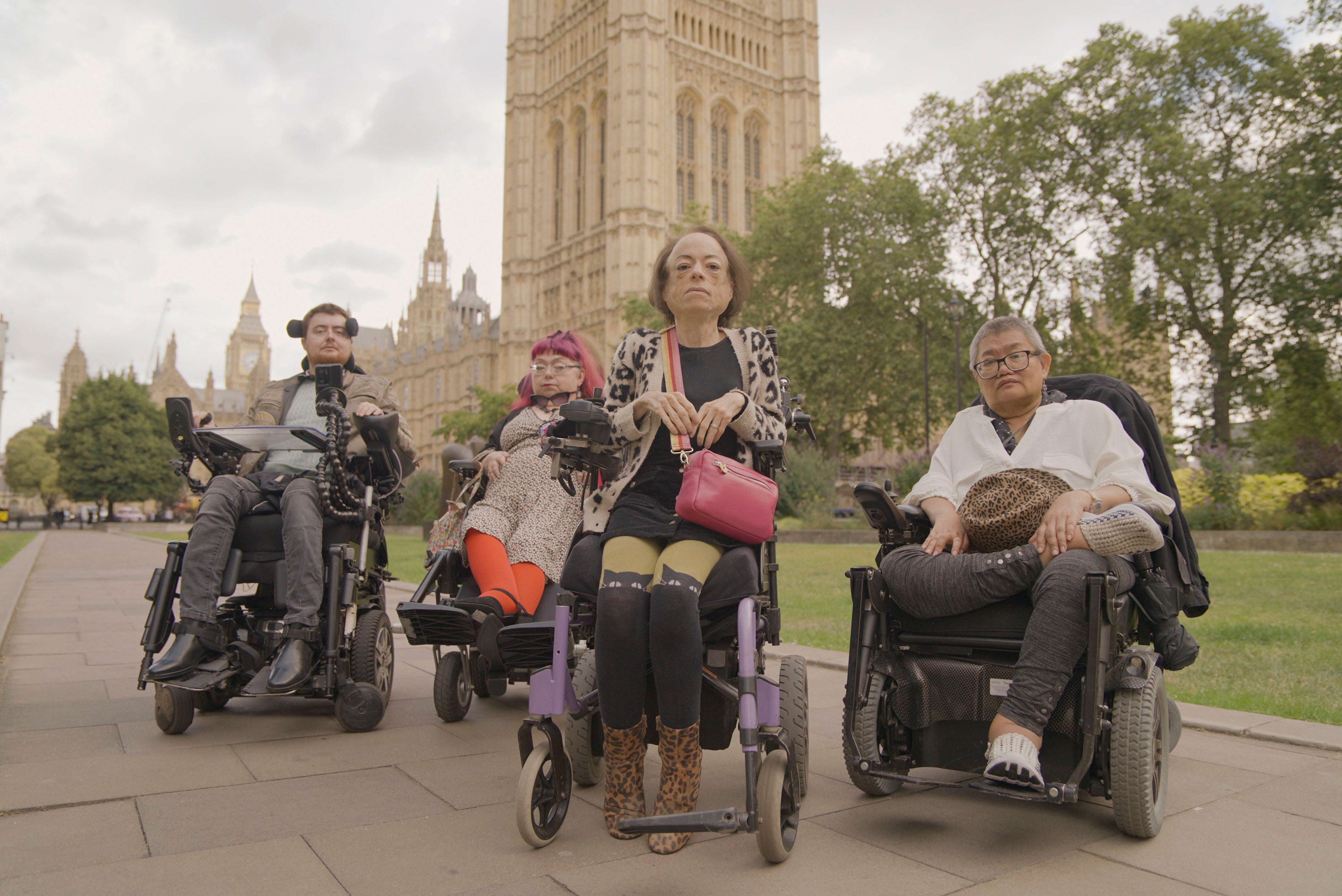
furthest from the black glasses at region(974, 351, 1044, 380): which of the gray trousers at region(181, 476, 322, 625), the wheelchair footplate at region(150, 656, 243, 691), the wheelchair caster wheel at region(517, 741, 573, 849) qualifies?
the wheelchair footplate at region(150, 656, 243, 691)

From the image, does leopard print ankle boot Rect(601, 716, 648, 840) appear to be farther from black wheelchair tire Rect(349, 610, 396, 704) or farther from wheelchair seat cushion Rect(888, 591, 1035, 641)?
black wheelchair tire Rect(349, 610, 396, 704)

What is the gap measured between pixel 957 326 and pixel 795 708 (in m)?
25.7

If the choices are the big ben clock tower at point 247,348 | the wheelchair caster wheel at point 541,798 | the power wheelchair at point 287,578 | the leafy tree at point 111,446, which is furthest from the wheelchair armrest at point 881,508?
the big ben clock tower at point 247,348

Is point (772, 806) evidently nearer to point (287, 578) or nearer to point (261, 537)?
point (287, 578)

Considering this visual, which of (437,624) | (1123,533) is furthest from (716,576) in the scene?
(437,624)

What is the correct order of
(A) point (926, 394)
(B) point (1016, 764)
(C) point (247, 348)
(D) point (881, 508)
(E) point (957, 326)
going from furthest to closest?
(C) point (247, 348) → (A) point (926, 394) → (E) point (957, 326) → (D) point (881, 508) → (B) point (1016, 764)

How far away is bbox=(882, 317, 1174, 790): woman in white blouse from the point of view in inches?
87.0

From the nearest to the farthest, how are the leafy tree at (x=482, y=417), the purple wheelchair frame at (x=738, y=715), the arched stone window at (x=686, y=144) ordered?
the purple wheelchair frame at (x=738, y=715) < the leafy tree at (x=482, y=417) < the arched stone window at (x=686, y=144)

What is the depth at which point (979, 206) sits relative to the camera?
29750mm

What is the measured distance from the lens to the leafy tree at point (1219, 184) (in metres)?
22.7

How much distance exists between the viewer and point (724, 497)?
7.84 ft

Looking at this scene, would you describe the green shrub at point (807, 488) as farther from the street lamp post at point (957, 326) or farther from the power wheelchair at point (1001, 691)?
the power wheelchair at point (1001, 691)

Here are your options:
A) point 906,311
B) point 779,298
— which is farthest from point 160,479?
point 906,311

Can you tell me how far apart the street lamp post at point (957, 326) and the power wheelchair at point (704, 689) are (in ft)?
74.9
